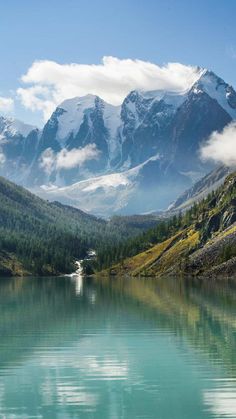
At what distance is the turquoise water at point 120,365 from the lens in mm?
48000

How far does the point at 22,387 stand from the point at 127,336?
104ft

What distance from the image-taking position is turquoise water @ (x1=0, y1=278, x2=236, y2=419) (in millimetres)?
48000

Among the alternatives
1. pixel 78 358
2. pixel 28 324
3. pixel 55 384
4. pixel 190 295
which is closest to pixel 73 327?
pixel 28 324

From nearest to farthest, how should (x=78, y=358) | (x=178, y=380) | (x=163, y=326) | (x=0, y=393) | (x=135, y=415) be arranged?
(x=135, y=415) → (x=0, y=393) → (x=178, y=380) → (x=78, y=358) → (x=163, y=326)

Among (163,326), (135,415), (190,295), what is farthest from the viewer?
(190,295)

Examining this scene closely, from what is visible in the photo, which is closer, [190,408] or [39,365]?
[190,408]

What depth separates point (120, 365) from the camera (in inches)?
2507

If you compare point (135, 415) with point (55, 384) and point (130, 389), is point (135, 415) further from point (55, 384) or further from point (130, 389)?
point (55, 384)

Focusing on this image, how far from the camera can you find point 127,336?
84.9 m

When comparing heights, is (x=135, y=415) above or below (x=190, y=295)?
below

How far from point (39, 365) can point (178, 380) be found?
1522cm

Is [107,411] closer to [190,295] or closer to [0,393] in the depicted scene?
[0,393]

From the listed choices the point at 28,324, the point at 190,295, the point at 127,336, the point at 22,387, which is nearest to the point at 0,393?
the point at 22,387

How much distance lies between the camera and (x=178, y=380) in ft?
184
